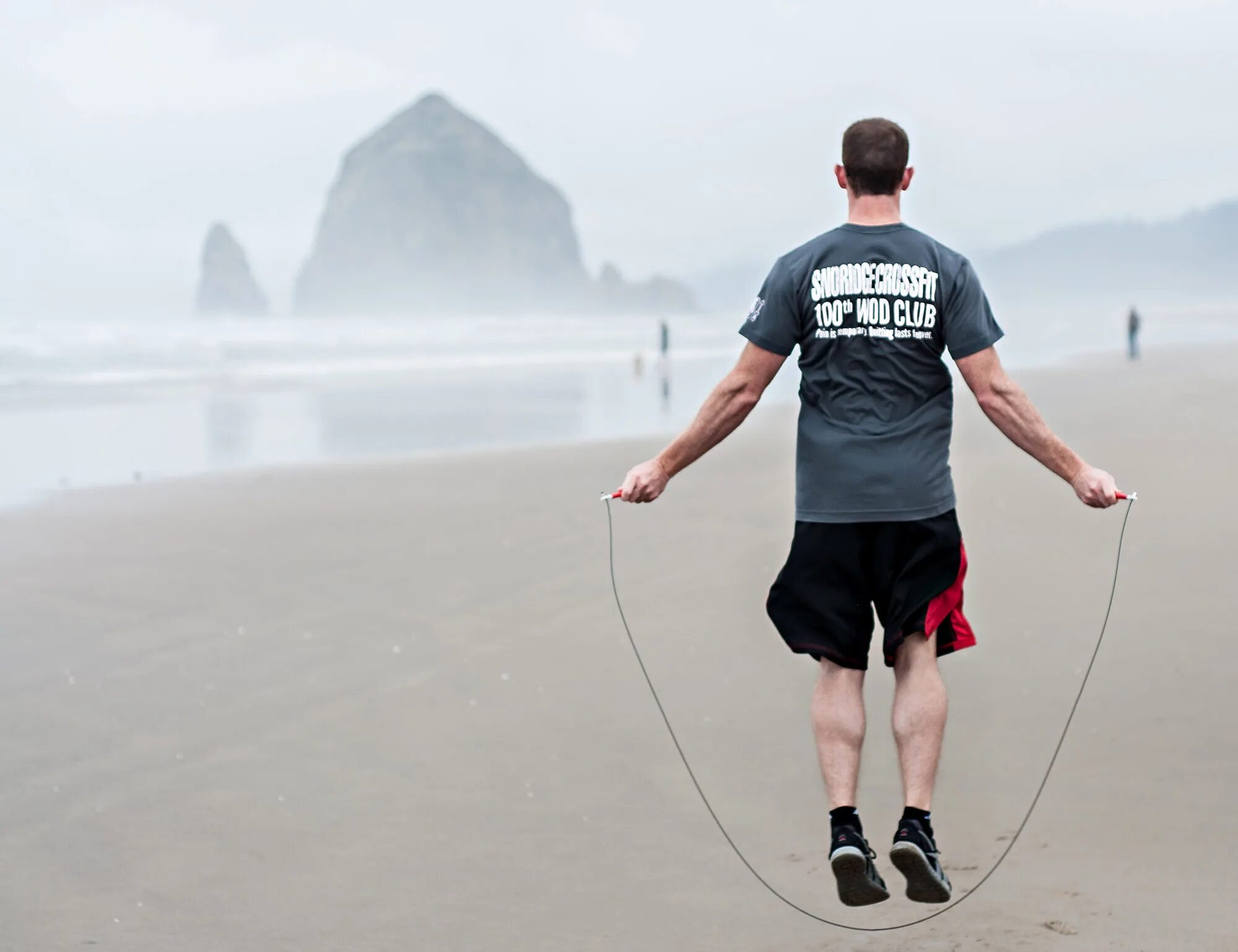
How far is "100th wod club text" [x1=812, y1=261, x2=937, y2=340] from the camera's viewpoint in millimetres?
3447

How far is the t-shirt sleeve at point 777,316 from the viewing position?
3.53 meters

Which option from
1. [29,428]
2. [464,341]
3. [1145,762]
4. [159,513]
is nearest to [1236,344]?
[464,341]

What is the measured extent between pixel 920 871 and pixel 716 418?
1.23 metres

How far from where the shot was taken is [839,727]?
3689mm

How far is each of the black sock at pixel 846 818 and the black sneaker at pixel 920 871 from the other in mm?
121

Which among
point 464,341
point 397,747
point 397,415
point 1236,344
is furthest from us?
point 464,341

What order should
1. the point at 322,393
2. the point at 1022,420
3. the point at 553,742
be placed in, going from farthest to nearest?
the point at 322,393
the point at 553,742
the point at 1022,420

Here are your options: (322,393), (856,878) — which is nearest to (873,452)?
(856,878)

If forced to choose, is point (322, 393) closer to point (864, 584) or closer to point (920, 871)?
point (864, 584)

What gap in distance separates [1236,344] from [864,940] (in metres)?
43.3

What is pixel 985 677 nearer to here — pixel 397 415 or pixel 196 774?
pixel 196 774

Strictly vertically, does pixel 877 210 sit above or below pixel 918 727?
above

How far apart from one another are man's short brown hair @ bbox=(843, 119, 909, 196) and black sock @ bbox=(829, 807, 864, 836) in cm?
155

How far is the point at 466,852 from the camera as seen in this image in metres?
4.29
